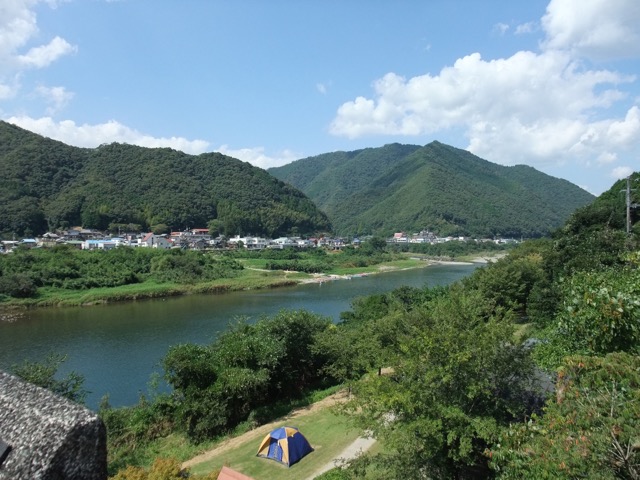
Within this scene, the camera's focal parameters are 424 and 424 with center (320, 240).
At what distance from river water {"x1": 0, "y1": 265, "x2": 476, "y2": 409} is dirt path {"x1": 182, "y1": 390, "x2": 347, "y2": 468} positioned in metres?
3.41

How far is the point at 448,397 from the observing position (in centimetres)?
688

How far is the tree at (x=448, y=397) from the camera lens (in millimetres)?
6434

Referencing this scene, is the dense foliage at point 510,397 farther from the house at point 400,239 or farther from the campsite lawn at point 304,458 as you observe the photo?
the house at point 400,239

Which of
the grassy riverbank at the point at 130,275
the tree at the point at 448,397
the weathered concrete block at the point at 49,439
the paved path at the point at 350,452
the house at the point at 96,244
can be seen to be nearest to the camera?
the weathered concrete block at the point at 49,439

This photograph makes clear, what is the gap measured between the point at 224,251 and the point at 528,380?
7226 centimetres

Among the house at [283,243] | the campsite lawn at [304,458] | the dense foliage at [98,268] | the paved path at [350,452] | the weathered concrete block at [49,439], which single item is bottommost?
the campsite lawn at [304,458]

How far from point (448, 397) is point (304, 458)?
16.4ft

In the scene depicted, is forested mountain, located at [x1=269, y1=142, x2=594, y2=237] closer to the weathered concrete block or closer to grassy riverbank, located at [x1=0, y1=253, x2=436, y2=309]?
grassy riverbank, located at [x1=0, y1=253, x2=436, y2=309]

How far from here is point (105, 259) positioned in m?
Answer: 51.1

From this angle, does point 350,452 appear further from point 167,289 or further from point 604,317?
point 167,289

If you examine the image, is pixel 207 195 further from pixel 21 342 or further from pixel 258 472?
pixel 258 472

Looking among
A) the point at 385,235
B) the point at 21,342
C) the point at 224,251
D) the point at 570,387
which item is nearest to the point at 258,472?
the point at 570,387

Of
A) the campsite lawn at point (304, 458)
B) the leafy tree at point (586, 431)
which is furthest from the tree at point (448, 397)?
the campsite lawn at point (304, 458)

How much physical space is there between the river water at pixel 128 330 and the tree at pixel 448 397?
9.14 meters
